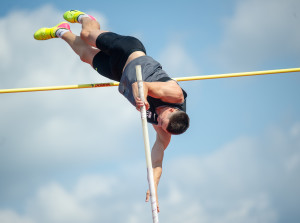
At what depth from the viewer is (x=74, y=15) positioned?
26.5 feet

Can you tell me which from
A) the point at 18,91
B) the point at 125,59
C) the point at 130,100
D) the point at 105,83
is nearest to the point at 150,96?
the point at 130,100

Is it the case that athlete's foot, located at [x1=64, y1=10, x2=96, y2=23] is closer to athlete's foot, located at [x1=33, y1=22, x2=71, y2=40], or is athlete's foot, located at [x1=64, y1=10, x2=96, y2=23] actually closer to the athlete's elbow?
athlete's foot, located at [x1=33, y1=22, x2=71, y2=40]

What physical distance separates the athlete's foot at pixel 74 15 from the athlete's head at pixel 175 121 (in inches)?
89.3

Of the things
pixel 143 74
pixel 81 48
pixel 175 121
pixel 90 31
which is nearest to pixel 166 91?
pixel 175 121

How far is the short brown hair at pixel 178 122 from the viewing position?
6395mm

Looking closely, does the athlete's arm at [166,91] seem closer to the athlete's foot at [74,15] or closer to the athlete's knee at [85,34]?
the athlete's knee at [85,34]

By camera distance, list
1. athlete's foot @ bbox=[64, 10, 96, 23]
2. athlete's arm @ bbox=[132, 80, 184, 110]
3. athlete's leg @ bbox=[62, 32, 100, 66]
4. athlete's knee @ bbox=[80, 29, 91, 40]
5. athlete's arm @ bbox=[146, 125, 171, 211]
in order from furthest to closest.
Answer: athlete's foot @ bbox=[64, 10, 96, 23] < athlete's leg @ bbox=[62, 32, 100, 66] < athlete's knee @ bbox=[80, 29, 91, 40] < athlete's arm @ bbox=[146, 125, 171, 211] < athlete's arm @ bbox=[132, 80, 184, 110]

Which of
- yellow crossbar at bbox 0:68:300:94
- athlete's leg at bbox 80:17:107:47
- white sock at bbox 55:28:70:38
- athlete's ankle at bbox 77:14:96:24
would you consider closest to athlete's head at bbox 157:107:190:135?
yellow crossbar at bbox 0:68:300:94

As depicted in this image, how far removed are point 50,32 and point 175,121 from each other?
9.67 ft

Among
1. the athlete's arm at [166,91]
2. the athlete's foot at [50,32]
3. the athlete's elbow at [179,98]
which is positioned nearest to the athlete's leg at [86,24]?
the athlete's foot at [50,32]

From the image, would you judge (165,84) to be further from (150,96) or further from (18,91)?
(18,91)

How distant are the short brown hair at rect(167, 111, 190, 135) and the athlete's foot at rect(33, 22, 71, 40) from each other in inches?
106

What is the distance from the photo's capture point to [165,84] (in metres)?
6.47

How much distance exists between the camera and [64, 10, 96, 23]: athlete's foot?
26.2 feet
